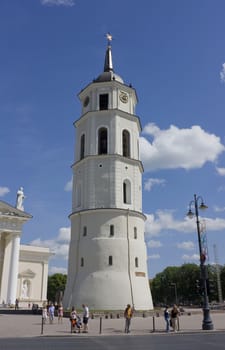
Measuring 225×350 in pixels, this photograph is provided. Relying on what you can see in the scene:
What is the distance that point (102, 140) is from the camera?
150 feet

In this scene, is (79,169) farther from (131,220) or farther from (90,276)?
(90,276)

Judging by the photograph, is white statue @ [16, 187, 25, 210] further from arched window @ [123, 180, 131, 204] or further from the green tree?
the green tree

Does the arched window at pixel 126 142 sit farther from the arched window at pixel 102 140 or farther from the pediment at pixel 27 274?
the pediment at pixel 27 274

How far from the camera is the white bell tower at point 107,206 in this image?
3791 centimetres

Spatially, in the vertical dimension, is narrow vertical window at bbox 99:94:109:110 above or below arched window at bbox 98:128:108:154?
above

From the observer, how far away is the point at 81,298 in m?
37.7

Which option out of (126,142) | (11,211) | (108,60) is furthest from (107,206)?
(108,60)

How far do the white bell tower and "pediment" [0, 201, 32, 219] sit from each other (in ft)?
24.6

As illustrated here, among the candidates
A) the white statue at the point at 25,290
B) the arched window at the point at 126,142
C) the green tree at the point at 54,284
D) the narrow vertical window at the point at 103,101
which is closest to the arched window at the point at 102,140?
the arched window at the point at 126,142

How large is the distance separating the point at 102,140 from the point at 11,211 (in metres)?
15.1

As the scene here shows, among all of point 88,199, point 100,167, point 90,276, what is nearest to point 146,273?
point 90,276

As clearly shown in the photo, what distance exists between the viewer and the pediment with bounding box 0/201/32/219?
46656mm

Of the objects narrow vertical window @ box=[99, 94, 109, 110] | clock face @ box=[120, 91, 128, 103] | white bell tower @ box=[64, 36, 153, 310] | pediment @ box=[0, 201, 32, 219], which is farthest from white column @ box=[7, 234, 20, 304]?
clock face @ box=[120, 91, 128, 103]

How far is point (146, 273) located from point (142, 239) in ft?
12.5
